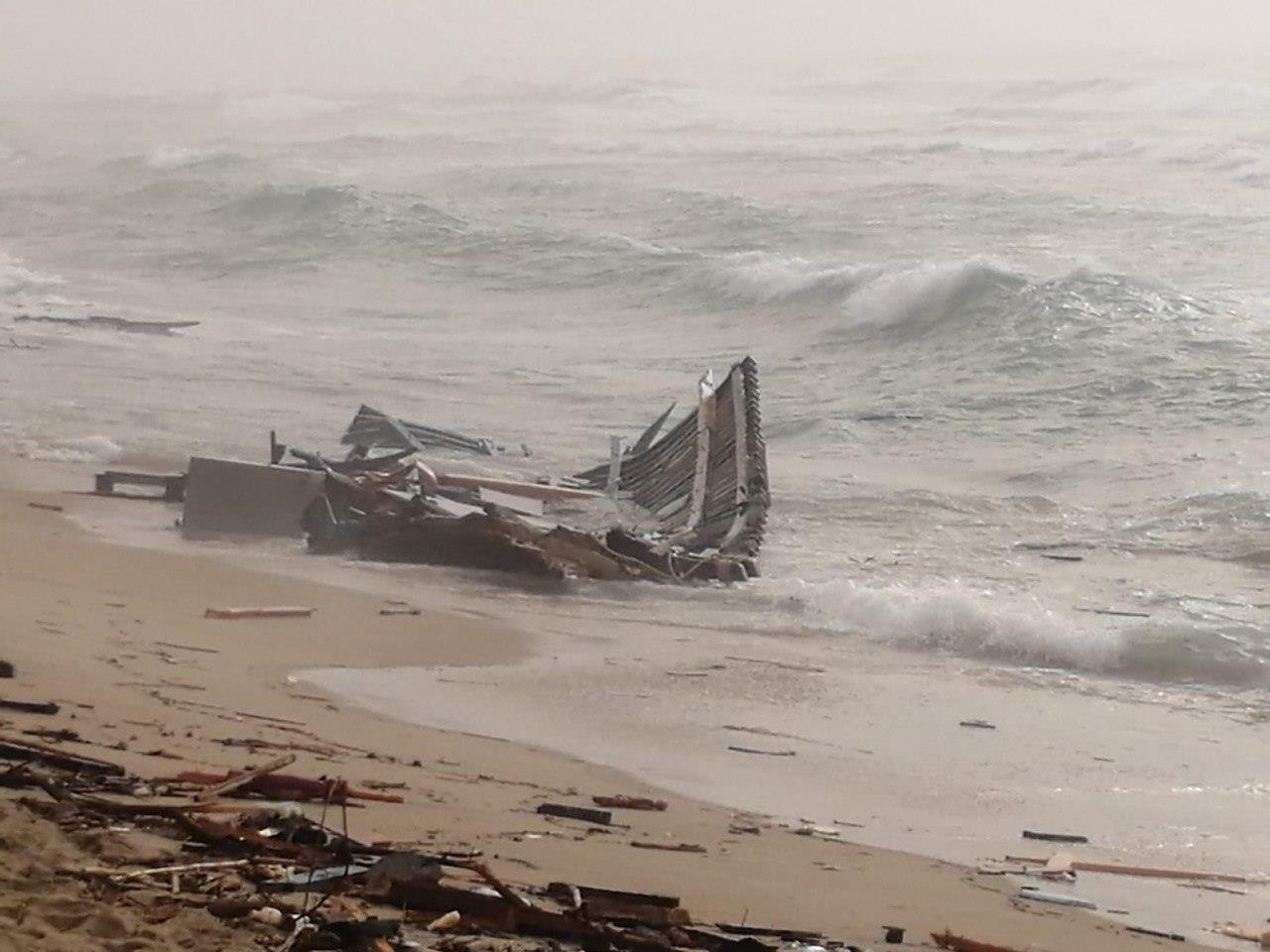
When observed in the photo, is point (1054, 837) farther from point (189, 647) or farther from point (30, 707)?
point (189, 647)

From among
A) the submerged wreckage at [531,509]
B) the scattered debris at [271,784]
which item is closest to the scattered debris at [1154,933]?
the scattered debris at [271,784]

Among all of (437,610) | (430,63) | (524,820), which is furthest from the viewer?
(430,63)

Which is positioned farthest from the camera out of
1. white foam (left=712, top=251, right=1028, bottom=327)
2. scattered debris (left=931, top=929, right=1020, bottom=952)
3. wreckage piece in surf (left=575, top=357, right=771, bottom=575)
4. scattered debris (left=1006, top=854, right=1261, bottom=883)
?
white foam (left=712, top=251, right=1028, bottom=327)

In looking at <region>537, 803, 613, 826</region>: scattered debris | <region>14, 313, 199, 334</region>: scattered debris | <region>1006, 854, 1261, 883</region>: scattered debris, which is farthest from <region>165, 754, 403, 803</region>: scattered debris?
<region>14, 313, 199, 334</region>: scattered debris

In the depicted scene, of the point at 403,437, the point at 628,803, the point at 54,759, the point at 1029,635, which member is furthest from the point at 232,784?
the point at 403,437

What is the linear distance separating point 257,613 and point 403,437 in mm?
5315

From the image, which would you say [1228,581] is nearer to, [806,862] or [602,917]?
[806,862]

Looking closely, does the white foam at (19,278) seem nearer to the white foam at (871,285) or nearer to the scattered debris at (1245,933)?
the white foam at (871,285)

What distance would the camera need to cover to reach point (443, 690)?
9.34 metres

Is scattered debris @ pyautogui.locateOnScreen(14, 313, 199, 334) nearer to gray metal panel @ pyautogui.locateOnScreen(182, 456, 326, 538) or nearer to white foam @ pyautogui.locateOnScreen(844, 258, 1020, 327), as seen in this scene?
white foam @ pyautogui.locateOnScreen(844, 258, 1020, 327)

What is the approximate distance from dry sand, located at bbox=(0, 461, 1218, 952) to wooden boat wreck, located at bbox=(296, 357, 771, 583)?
1.47 meters

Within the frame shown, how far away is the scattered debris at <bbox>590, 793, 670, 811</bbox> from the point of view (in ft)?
22.9

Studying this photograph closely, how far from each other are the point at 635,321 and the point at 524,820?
21.9 metres

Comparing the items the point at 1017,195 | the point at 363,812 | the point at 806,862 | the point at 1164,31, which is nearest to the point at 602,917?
the point at 363,812
